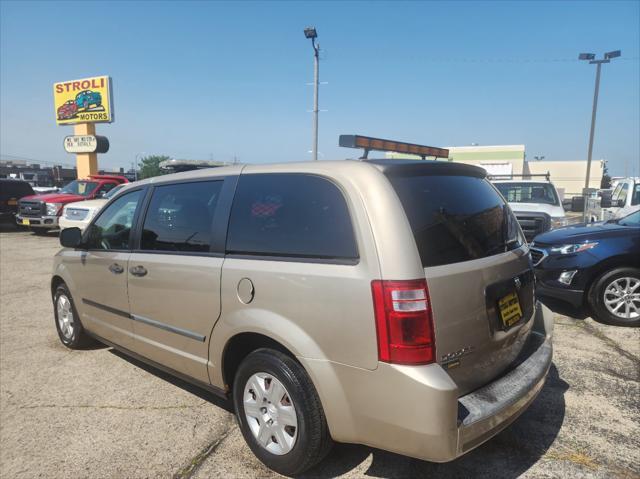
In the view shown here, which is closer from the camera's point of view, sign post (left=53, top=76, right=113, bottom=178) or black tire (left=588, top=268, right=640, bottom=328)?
black tire (left=588, top=268, right=640, bottom=328)

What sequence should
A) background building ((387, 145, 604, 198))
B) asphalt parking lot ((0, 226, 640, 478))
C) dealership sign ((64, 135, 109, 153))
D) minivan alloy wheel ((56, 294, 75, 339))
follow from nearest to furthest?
asphalt parking lot ((0, 226, 640, 478)), minivan alloy wheel ((56, 294, 75, 339)), dealership sign ((64, 135, 109, 153)), background building ((387, 145, 604, 198))

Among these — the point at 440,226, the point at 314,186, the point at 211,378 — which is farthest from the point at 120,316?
the point at 440,226

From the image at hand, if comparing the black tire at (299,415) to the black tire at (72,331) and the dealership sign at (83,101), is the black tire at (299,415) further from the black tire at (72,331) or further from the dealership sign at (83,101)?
the dealership sign at (83,101)

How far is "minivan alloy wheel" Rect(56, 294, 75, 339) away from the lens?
14.4 feet

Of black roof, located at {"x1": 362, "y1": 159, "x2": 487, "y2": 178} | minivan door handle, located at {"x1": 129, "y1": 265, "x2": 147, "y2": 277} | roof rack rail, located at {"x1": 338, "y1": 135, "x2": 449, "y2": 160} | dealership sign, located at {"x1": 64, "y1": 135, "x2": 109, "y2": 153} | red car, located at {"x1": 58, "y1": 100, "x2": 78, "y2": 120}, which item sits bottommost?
minivan door handle, located at {"x1": 129, "y1": 265, "x2": 147, "y2": 277}

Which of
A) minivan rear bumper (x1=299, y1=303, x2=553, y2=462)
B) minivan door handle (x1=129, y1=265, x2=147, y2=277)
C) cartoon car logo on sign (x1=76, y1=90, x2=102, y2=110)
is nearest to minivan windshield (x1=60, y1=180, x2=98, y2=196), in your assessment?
cartoon car logo on sign (x1=76, y1=90, x2=102, y2=110)

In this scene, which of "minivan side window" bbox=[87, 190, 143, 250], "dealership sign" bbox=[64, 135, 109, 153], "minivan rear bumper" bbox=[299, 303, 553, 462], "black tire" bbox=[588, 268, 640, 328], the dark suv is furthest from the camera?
"dealership sign" bbox=[64, 135, 109, 153]

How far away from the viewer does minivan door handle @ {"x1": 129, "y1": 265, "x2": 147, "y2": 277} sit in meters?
3.18

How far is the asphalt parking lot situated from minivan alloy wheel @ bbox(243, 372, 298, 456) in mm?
232

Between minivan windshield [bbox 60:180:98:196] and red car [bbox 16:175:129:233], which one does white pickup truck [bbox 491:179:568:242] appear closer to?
red car [bbox 16:175:129:233]

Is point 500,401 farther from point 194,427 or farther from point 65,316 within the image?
point 65,316

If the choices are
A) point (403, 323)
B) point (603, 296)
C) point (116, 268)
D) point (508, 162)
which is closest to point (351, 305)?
point (403, 323)

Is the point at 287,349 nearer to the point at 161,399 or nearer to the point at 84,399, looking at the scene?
the point at 161,399

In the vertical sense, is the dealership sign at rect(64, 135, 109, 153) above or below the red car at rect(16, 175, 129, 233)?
above
